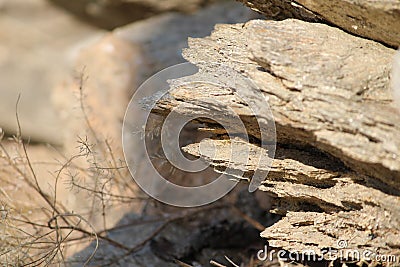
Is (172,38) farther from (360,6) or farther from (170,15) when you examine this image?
(360,6)

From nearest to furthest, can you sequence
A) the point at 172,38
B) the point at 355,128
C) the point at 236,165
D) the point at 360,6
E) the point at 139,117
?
1. the point at 355,128
2. the point at 360,6
3. the point at 236,165
4. the point at 139,117
5. the point at 172,38

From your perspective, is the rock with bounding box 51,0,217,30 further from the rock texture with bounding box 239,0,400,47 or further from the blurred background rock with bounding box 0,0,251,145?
the rock texture with bounding box 239,0,400,47

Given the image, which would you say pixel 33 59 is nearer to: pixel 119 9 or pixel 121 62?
pixel 119 9

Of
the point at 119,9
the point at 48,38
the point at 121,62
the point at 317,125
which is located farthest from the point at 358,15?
the point at 48,38

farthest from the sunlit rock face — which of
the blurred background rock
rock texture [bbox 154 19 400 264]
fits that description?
the blurred background rock

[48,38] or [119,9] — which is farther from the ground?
[119,9]

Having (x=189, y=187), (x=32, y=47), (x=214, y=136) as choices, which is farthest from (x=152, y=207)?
(x=32, y=47)
